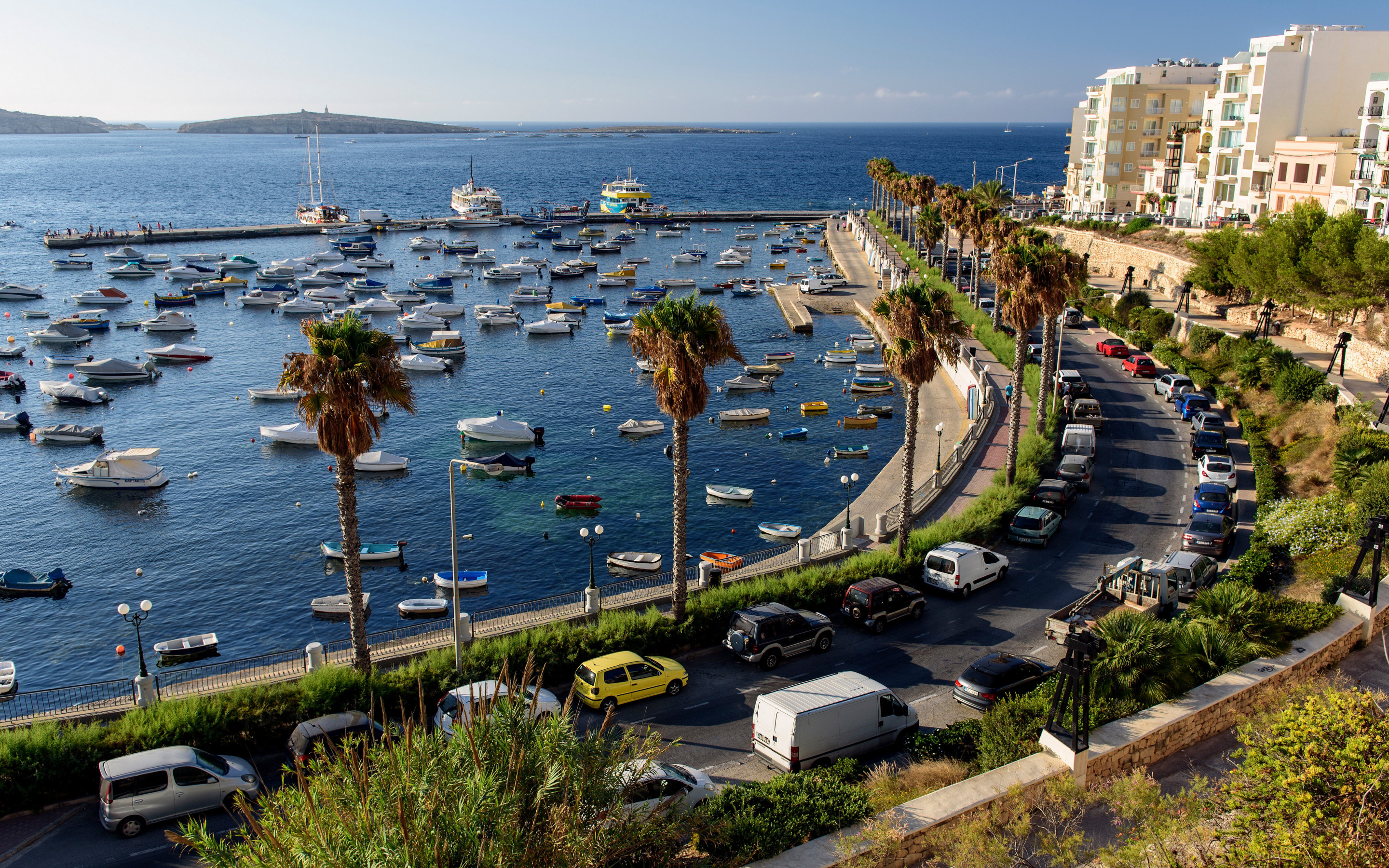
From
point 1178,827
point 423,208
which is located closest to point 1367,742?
point 1178,827

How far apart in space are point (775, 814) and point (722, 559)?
22438 mm

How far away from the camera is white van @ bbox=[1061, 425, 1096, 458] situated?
140 feet

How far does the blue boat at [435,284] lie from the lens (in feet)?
320

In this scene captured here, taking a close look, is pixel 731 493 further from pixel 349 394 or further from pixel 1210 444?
pixel 349 394

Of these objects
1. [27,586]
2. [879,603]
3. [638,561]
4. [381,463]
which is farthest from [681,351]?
[27,586]

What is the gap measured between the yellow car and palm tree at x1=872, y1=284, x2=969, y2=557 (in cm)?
1100

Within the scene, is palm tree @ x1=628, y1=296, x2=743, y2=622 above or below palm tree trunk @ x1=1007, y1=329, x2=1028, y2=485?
above

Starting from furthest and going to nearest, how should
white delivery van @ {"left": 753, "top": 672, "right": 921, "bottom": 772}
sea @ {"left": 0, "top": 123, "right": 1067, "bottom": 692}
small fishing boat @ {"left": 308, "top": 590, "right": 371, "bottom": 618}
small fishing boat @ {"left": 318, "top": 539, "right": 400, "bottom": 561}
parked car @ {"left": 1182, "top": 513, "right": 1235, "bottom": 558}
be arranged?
small fishing boat @ {"left": 318, "top": 539, "right": 400, "bottom": 561} < sea @ {"left": 0, "top": 123, "right": 1067, "bottom": 692} < small fishing boat @ {"left": 308, "top": 590, "right": 371, "bottom": 618} < parked car @ {"left": 1182, "top": 513, "right": 1235, "bottom": 558} < white delivery van @ {"left": 753, "top": 672, "right": 921, "bottom": 772}

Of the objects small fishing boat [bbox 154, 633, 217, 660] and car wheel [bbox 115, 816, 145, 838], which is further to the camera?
small fishing boat [bbox 154, 633, 217, 660]

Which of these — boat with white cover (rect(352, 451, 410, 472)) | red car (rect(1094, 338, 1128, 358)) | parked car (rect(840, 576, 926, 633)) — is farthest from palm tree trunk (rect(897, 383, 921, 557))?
red car (rect(1094, 338, 1128, 358))

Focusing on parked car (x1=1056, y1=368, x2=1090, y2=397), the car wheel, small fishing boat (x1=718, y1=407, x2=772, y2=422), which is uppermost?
parked car (x1=1056, y1=368, x2=1090, y2=397)

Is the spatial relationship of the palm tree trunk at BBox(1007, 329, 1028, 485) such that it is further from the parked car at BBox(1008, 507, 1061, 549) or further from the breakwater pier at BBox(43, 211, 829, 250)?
the breakwater pier at BBox(43, 211, 829, 250)

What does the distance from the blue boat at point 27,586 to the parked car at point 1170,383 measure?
5517cm

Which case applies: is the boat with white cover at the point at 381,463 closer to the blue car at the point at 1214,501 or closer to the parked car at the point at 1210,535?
the parked car at the point at 1210,535
